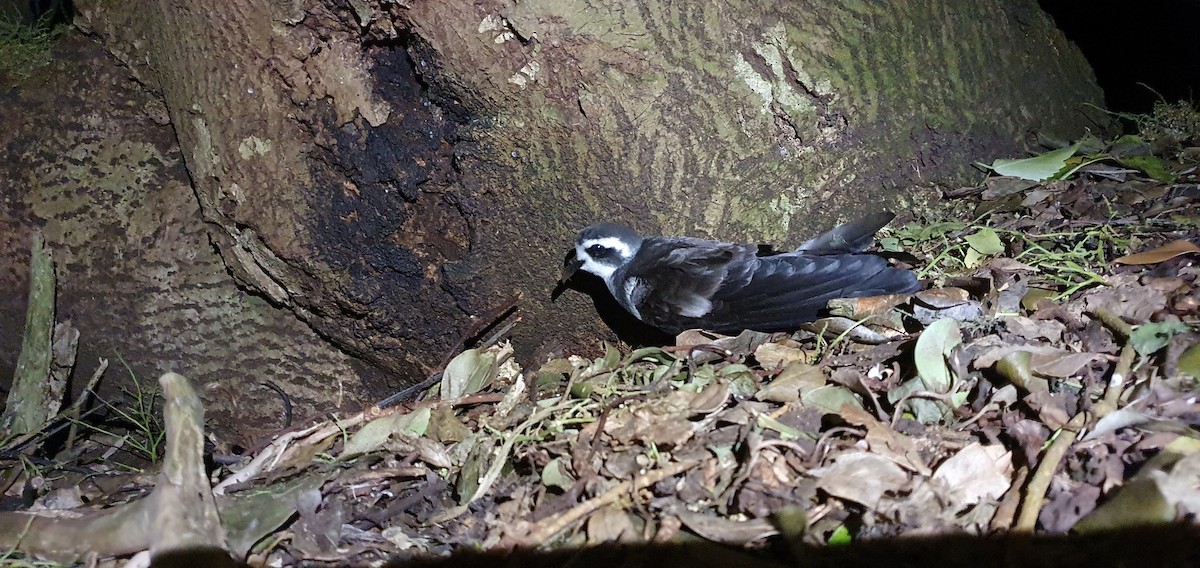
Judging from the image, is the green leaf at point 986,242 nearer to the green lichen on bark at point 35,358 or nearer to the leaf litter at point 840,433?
the leaf litter at point 840,433

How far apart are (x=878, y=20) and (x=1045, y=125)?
101cm

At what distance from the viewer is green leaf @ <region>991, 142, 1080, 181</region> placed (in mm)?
3230

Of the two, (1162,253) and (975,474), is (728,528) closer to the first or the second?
(975,474)

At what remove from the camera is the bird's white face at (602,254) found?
328cm

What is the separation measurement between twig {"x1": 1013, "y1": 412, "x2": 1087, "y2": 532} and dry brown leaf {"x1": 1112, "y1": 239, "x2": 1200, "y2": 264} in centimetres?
93

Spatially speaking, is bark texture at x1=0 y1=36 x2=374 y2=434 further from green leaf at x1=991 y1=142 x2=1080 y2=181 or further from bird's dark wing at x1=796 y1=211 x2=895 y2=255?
green leaf at x1=991 y1=142 x2=1080 y2=181

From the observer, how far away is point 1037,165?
327cm

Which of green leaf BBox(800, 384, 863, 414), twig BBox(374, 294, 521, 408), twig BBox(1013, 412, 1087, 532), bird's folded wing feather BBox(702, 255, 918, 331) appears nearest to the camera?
twig BBox(1013, 412, 1087, 532)

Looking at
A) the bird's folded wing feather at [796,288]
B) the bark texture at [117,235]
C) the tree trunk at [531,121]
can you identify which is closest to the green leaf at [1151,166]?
the tree trunk at [531,121]

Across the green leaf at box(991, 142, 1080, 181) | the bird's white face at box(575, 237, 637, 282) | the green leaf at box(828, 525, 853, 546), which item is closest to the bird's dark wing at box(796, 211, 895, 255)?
the green leaf at box(991, 142, 1080, 181)

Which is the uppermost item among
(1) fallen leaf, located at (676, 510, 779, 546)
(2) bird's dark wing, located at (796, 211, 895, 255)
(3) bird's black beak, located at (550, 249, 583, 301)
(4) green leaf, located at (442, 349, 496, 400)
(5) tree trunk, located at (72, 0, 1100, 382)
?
(5) tree trunk, located at (72, 0, 1100, 382)

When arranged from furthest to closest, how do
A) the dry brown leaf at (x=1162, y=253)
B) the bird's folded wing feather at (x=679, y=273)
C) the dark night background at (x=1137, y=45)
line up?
the dark night background at (x=1137, y=45) < the bird's folded wing feather at (x=679, y=273) < the dry brown leaf at (x=1162, y=253)

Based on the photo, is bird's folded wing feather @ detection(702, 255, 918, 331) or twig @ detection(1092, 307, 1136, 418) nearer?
twig @ detection(1092, 307, 1136, 418)

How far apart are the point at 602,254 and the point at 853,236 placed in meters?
1.00
